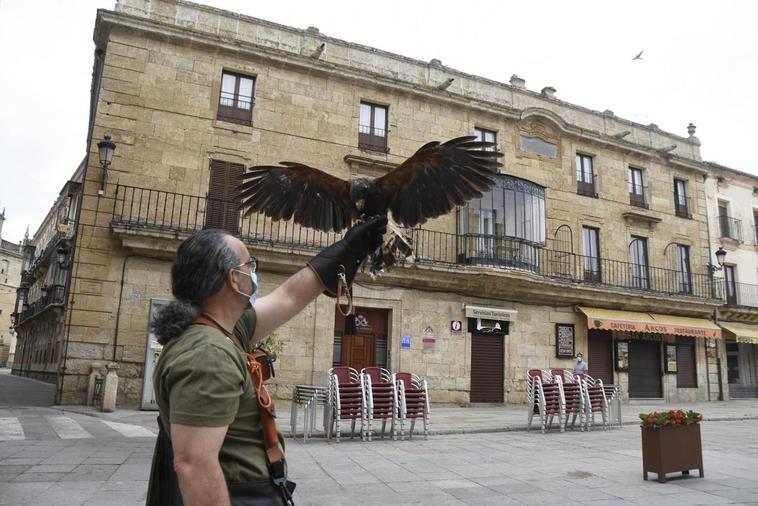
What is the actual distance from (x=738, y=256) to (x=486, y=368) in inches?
573

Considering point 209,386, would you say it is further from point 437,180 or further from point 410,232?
point 410,232

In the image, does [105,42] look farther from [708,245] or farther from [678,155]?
[708,245]

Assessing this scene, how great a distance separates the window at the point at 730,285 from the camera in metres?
22.4

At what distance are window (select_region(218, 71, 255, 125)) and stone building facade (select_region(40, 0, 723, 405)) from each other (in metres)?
0.05

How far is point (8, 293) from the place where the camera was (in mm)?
59688

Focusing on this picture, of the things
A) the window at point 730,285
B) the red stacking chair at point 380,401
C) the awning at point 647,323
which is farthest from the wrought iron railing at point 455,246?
the red stacking chair at point 380,401

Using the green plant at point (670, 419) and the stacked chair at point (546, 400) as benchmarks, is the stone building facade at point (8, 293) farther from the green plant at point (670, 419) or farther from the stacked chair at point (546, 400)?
the green plant at point (670, 419)

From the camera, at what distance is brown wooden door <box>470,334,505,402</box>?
1617cm

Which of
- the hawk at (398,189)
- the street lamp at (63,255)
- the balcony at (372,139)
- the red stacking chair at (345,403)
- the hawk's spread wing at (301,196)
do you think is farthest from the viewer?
the street lamp at (63,255)

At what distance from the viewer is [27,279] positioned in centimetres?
3731

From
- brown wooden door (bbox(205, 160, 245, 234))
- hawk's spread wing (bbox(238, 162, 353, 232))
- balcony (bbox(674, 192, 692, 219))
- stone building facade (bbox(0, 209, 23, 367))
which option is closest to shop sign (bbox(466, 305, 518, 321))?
brown wooden door (bbox(205, 160, 245, 234))

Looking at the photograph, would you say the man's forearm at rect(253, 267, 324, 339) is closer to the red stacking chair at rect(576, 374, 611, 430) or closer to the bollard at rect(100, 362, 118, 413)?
the red stacking chair at rect(576, 374, 611, 430)

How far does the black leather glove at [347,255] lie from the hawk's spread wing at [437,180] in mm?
639

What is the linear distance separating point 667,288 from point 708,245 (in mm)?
3475
